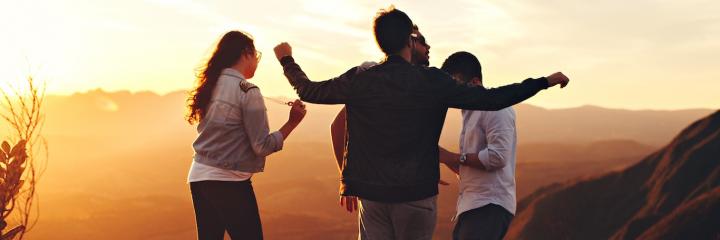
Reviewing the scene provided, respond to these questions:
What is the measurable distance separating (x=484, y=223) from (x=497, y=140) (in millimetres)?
417

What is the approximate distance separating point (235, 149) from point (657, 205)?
11.3m

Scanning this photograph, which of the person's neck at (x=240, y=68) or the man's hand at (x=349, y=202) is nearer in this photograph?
the man's hand at (x=349, y=202)

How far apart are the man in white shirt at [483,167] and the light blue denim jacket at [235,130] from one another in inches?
35.3

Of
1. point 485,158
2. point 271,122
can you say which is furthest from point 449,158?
point 271,122

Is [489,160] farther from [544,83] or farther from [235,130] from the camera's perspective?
[235,130]

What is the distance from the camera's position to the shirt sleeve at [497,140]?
360 cm

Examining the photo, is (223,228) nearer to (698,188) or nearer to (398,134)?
(398,134)

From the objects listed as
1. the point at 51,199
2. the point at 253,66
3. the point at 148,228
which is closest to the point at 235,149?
the point at 253,66

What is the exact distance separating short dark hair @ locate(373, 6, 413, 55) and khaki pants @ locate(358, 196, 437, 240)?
627 mm

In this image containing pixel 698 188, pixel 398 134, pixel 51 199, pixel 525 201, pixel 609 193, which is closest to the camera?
pixel 398 134

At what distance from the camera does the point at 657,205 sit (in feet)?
43.0

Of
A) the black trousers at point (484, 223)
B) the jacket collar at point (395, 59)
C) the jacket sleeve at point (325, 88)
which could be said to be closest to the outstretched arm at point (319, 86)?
the jacket sleeve at point (325, 88)

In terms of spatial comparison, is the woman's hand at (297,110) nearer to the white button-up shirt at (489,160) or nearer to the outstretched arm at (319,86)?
the outstretched arm at (319,86)

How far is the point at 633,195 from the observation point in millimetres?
14680
